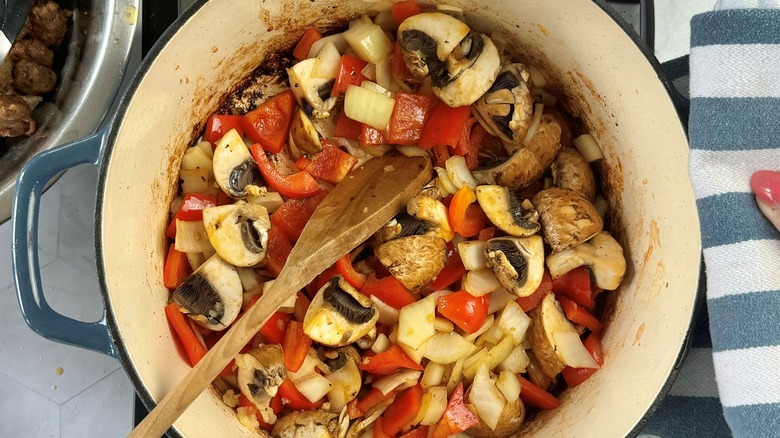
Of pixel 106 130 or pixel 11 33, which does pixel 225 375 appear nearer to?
pixel 106 130

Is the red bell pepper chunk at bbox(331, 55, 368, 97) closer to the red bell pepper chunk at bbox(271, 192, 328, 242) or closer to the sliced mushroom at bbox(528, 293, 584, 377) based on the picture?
the red bell pepper chunk at bbox(271, 192, 328, 242)

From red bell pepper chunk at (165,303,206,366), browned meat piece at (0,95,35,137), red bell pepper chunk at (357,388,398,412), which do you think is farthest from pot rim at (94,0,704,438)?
red bell pepper chunk at (357,388,398,412)

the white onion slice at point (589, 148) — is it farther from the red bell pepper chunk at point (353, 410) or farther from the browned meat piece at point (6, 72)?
the browned meat piece at point (6, 72)

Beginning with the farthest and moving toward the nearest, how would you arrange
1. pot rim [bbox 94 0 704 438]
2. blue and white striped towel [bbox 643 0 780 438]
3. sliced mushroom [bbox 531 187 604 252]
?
sliced mushroom [bbox 531 187 604 252] < pot rim [bbox 94 0 704 438] < blue and white striped towel [bbox 643 0 780 438]

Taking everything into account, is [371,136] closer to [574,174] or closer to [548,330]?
[574,174]

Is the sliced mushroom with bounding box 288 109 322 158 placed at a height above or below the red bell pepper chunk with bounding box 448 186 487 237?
above

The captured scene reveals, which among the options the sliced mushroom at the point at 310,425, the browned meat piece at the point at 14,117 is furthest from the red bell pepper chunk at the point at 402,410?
the browned meat piece at the point at 14,117
